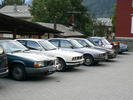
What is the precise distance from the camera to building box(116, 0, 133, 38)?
128 ft

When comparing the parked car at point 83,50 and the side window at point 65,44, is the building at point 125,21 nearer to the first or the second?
the parked car at point 83,50

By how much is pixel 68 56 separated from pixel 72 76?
149 cm

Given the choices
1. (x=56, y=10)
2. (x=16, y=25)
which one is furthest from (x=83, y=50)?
(x=56, y=10)

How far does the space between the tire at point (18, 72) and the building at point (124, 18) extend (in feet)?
98.6

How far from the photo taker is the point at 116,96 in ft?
27.6

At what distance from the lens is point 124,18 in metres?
39.3

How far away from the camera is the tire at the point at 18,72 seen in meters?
10.7

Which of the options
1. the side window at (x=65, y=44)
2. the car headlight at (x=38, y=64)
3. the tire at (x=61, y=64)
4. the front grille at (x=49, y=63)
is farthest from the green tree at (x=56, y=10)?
the car headlight at (x=38, y=64)

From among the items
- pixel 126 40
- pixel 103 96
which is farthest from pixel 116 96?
pixel 126 40

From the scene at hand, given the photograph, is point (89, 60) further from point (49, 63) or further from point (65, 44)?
point (49, 63)

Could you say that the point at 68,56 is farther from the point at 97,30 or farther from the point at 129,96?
the point at 97,30

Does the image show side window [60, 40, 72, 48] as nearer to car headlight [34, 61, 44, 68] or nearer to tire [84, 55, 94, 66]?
tire [84, 55, 94, 66]

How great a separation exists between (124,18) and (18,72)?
99.9 feet

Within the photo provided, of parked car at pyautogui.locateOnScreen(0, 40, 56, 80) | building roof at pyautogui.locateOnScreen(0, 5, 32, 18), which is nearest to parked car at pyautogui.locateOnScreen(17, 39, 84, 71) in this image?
Answer: parked car at pyautogui.locateOnScreen(0, 40, 56, 80)
